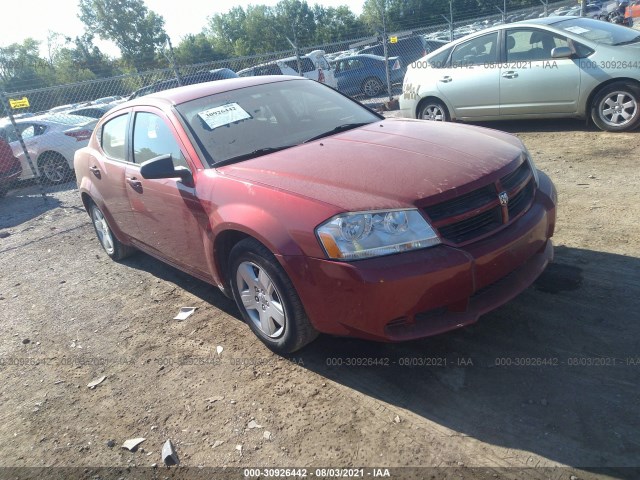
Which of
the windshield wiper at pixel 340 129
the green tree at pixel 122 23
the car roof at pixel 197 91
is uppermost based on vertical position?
the green tree at pixel 122 23

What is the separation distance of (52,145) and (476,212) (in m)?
10.3

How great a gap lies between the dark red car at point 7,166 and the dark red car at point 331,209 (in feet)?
24.9

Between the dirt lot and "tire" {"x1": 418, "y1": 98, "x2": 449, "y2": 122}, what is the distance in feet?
13.7

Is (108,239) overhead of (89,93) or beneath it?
beneath

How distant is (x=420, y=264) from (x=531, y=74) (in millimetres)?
5931

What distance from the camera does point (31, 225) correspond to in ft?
27.3

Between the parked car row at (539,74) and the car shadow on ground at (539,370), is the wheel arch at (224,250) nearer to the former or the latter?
the car shadow on ground at (539,370)

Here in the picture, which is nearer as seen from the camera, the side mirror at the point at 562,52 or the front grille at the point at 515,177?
the front grille at the point at 515,177

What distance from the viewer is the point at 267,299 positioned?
3279 mm

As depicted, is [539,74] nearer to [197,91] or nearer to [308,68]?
[197,91]

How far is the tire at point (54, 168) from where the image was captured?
10891mm

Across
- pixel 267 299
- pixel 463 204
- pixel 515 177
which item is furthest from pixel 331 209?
pixel 515 177

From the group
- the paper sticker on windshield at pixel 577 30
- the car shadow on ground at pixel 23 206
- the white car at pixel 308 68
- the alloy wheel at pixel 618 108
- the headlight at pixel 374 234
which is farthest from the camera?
the white car at pixel 308 68

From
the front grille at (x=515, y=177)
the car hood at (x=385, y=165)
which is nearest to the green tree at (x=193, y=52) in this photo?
the car hood at (x=385, y=165)
